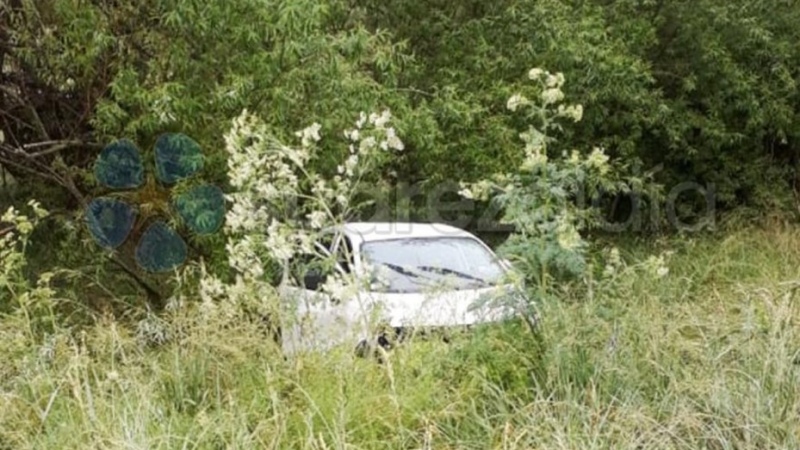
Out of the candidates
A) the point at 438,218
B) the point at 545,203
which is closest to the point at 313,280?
the point at 545,203

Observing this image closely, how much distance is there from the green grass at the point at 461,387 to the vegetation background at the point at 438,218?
0.01m

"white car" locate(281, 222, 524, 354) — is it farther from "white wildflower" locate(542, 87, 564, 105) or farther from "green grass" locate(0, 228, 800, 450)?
"white wildflower" locate(542, 87, 564, 105)

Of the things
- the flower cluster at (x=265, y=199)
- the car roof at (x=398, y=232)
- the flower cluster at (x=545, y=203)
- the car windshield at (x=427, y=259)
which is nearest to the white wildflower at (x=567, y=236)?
the flower cluster at (x=545, y=203)

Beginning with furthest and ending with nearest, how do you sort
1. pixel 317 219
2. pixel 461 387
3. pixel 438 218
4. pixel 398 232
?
pixel 438 218, pixel 398 232, pixel 317 219, pixel 461 387

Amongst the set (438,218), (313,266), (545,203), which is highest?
(545,203)

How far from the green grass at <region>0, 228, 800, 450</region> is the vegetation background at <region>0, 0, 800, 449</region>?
0.05 feet

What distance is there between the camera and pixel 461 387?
352 centimetres

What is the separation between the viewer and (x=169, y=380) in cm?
388

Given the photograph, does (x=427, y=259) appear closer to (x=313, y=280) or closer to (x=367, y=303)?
(x=313, y=280)

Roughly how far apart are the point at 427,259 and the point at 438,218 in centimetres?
398

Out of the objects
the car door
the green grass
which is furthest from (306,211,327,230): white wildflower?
the green grass

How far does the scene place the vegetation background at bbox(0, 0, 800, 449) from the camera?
10.9 ft

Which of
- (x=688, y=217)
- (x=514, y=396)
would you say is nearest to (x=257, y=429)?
(x=514, y=396)

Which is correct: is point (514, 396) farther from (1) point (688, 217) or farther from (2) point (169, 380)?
(1) point (688, 217)
